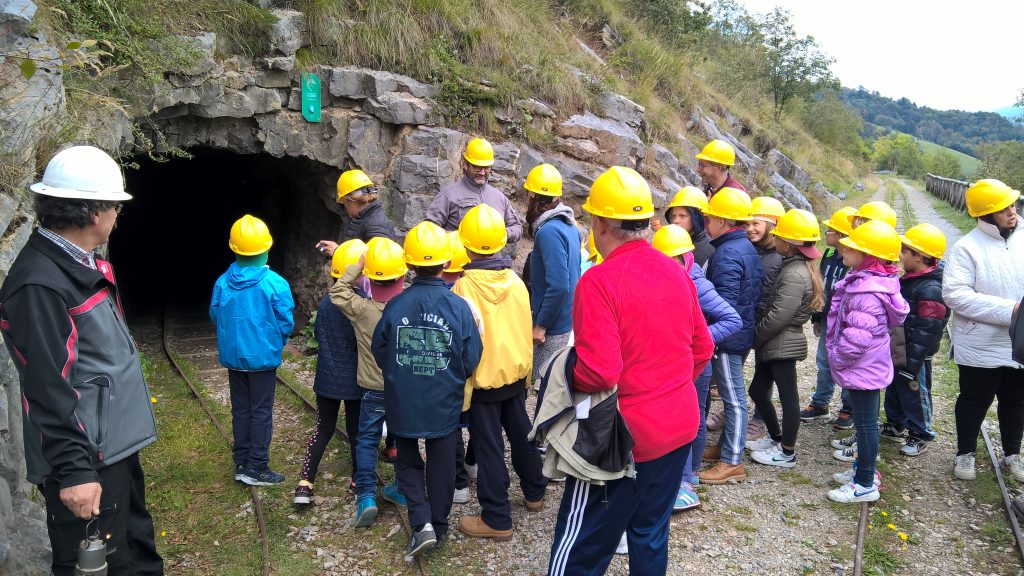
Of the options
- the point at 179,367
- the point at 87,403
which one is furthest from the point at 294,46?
the point at 87,403

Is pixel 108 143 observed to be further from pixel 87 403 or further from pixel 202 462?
pixel 87 403

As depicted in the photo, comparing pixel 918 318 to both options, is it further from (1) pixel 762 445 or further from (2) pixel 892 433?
(1) pixel 762 445

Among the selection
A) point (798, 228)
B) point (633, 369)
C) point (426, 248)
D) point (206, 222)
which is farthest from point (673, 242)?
point (206, 222)

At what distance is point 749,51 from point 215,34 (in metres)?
25.7

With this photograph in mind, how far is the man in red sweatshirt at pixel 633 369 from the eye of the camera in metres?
3.01

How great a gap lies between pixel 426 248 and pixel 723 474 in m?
3.06

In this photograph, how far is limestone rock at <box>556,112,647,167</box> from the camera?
396 inches

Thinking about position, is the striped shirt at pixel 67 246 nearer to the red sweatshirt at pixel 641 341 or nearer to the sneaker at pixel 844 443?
the red sweatshirt at pixel 641 341

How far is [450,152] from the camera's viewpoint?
908cm

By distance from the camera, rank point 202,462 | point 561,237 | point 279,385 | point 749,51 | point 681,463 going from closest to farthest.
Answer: point 681,463
point 561,237
point 202,462
point 279,385
point 749,51

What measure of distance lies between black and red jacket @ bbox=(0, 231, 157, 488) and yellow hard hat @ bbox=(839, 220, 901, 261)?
441 cm

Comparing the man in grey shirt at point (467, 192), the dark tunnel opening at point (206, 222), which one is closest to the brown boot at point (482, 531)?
the man in grey shirt at point (467, 192)

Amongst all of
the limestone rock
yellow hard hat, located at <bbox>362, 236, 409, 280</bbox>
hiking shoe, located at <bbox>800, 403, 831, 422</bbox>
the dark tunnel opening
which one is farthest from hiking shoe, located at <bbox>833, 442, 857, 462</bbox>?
the dark tunnel opening

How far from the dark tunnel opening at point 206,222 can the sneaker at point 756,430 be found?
6.13 metres
